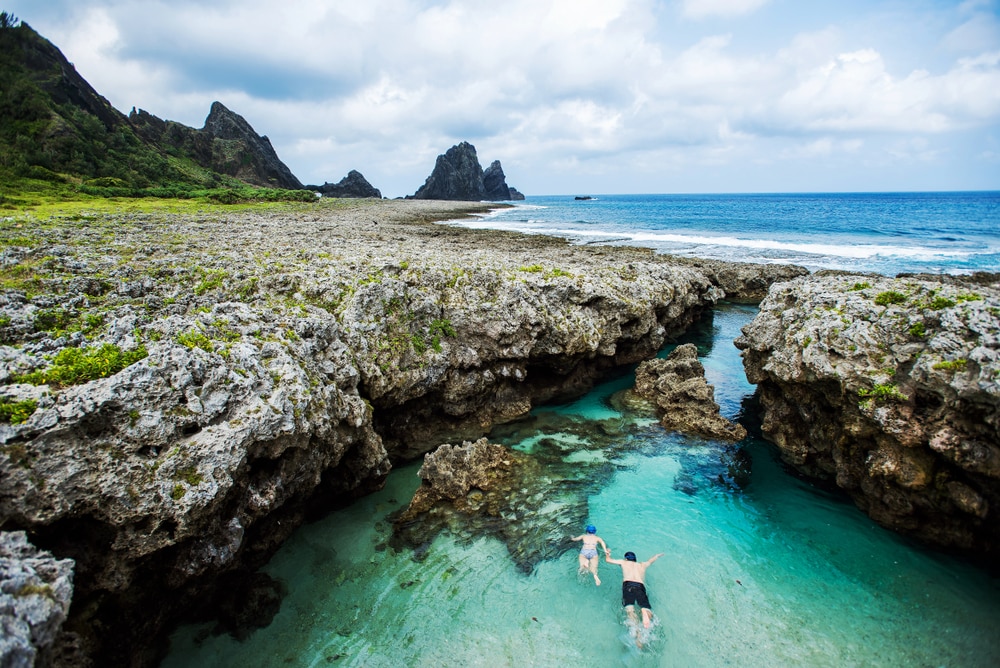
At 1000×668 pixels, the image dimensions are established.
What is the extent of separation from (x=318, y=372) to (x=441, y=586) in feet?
21.1

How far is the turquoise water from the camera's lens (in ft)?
31.1

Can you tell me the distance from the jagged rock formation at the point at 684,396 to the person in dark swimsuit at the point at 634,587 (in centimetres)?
730

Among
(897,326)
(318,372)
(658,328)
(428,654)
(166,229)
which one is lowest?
(428,654)

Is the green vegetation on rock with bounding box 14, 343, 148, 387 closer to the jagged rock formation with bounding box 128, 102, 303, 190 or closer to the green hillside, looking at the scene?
the green hillside

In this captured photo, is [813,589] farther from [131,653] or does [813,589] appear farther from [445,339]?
[131,653]

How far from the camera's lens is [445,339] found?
17.2 meters

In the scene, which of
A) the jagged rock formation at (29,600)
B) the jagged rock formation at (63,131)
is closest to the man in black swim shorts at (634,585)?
the jagged rock formation at (29,600)

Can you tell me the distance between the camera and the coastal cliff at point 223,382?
7.50 m

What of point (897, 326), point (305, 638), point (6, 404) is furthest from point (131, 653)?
point (897, 326)

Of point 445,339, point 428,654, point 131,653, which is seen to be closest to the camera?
point 131,653

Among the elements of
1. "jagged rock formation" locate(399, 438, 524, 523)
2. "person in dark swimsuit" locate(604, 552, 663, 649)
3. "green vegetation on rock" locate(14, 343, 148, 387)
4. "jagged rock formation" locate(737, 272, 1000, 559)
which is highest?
"green vegetation on rock" locate(14, 343, 148, 387)

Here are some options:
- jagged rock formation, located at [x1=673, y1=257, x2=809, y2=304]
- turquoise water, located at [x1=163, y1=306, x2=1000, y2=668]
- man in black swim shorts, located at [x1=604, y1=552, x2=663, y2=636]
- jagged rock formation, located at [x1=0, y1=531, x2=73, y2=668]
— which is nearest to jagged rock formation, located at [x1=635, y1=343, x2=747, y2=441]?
turquoise water, located at [x1=163, y1=306, x2=1000, y2=668]

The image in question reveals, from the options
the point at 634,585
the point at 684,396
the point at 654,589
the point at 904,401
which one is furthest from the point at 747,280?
the point at 634,585

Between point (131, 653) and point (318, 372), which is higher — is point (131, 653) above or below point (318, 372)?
below
